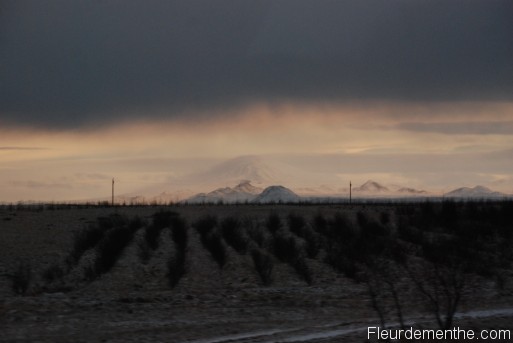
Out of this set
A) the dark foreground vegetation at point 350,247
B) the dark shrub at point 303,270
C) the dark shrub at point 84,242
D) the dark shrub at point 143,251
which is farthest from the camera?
the dark shrub at point 84,242

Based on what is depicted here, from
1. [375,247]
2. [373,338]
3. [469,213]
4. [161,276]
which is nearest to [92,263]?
[161,276]

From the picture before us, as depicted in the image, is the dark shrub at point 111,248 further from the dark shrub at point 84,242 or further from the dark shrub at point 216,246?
the dark shrub at point 216,246

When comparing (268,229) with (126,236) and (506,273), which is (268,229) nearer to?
(126,236)

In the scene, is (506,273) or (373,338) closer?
(373,338)

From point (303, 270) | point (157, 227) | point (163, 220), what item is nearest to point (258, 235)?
point (157, 227)

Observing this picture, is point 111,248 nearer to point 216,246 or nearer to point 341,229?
point 216,246

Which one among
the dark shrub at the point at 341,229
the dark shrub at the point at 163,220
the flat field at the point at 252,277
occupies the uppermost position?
the dark shrub at the point at 163,220

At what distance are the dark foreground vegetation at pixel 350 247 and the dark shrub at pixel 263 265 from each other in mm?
37

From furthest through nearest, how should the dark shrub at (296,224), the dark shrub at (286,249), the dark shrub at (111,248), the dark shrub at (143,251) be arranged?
1. the dark shrub at (296,224)
2. the dark shrub at (286,249)
3. the dark shrub at (143,251)
4. the dark shrub at (111,248)

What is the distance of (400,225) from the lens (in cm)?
3981

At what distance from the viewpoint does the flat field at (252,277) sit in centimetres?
1614

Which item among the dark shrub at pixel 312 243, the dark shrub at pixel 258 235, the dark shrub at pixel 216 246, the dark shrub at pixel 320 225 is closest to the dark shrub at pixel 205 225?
the dark shrub at pixel 216 246

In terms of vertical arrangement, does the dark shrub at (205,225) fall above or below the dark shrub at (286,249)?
above

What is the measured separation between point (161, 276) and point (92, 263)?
4183 mm
